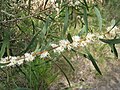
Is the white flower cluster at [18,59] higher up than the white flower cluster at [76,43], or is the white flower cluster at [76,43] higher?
the white flower cluster at [76,43]

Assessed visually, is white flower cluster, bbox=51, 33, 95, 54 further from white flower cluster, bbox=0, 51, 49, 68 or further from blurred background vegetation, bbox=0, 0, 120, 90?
blurred background vegetation, bbox=0, 0, 120, 90

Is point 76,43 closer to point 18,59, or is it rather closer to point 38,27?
point 18,59

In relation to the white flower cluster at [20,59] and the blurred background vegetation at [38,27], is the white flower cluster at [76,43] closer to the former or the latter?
the white flower cluster at [20,59]

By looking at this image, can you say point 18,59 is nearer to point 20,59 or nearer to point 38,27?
point 20,59

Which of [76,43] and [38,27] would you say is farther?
[38,27]

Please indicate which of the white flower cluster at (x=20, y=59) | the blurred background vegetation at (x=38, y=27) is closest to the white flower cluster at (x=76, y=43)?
the white flower cluster at (x=20, y=59)

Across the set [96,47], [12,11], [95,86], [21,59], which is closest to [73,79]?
[95,86]

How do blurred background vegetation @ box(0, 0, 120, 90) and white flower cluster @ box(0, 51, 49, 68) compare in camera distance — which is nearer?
white flower cluster @ box(0, 51, 49, 68)

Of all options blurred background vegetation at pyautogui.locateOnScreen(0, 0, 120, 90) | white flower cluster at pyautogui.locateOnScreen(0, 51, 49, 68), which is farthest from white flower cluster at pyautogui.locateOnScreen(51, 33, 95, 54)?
blurred background vegetation at pyautogui.locateOnScreen(0, 0, 120, 90)

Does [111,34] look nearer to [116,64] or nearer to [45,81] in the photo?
[45,81]

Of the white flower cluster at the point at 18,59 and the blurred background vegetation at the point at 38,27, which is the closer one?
the white flower cluster at the point at 18,59

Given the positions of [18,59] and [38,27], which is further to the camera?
[38,27]

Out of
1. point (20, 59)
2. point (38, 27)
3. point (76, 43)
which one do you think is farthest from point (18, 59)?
point (38, 27)

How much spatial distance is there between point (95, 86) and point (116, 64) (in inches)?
18.7
